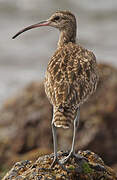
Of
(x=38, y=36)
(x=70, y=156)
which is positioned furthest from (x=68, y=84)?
(x=38, y=36)

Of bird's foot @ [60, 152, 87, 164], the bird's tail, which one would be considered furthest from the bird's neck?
the bird's tail

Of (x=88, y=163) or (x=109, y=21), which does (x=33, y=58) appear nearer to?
(x=109, y=21)

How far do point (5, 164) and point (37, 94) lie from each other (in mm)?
2317

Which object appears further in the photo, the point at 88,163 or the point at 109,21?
the point at 109,21

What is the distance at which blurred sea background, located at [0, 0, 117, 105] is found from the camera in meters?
26.3

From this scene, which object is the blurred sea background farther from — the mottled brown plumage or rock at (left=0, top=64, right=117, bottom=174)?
the mottled brown plumage

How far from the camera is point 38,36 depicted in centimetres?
3106

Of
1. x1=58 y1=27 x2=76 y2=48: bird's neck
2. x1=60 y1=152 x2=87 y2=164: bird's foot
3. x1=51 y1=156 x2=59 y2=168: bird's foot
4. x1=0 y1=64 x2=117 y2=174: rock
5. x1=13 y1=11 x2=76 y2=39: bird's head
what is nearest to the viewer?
x1=51 y1=156 x2=59 y2=168: bird's foot

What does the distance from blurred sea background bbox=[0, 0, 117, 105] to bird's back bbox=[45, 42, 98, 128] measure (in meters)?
14.1

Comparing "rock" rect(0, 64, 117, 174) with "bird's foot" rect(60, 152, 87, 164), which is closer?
"bird's foot" rect(60, 152, 87, 164)

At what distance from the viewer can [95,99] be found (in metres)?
15.8

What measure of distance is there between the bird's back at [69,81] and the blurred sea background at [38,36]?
1414 cm

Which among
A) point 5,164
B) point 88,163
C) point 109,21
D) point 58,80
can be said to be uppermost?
point 109,21

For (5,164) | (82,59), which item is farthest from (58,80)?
(5,164)
